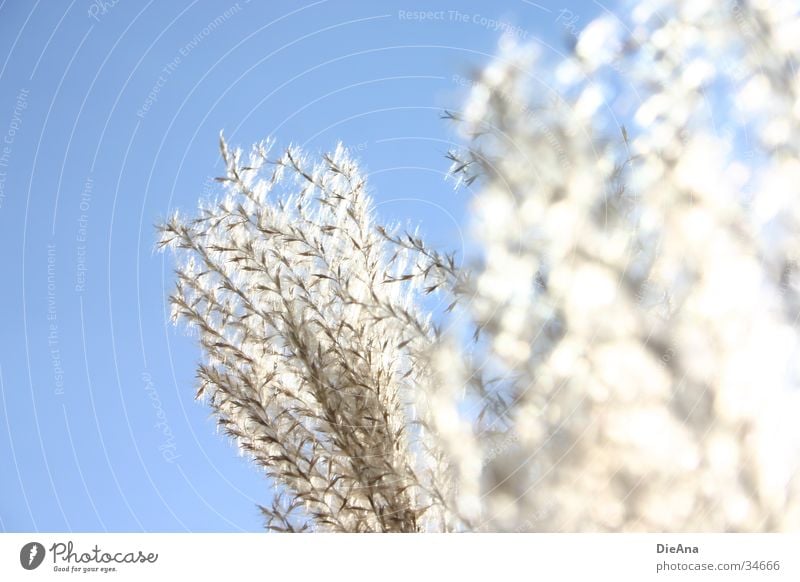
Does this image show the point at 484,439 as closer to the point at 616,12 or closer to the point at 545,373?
the point at 545,373

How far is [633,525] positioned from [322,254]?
913mm

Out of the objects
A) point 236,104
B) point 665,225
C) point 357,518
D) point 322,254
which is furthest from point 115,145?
point 665,225

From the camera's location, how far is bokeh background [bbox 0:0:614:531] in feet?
7.57

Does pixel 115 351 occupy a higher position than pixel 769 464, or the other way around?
pixel 115 351

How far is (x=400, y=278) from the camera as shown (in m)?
1.98
